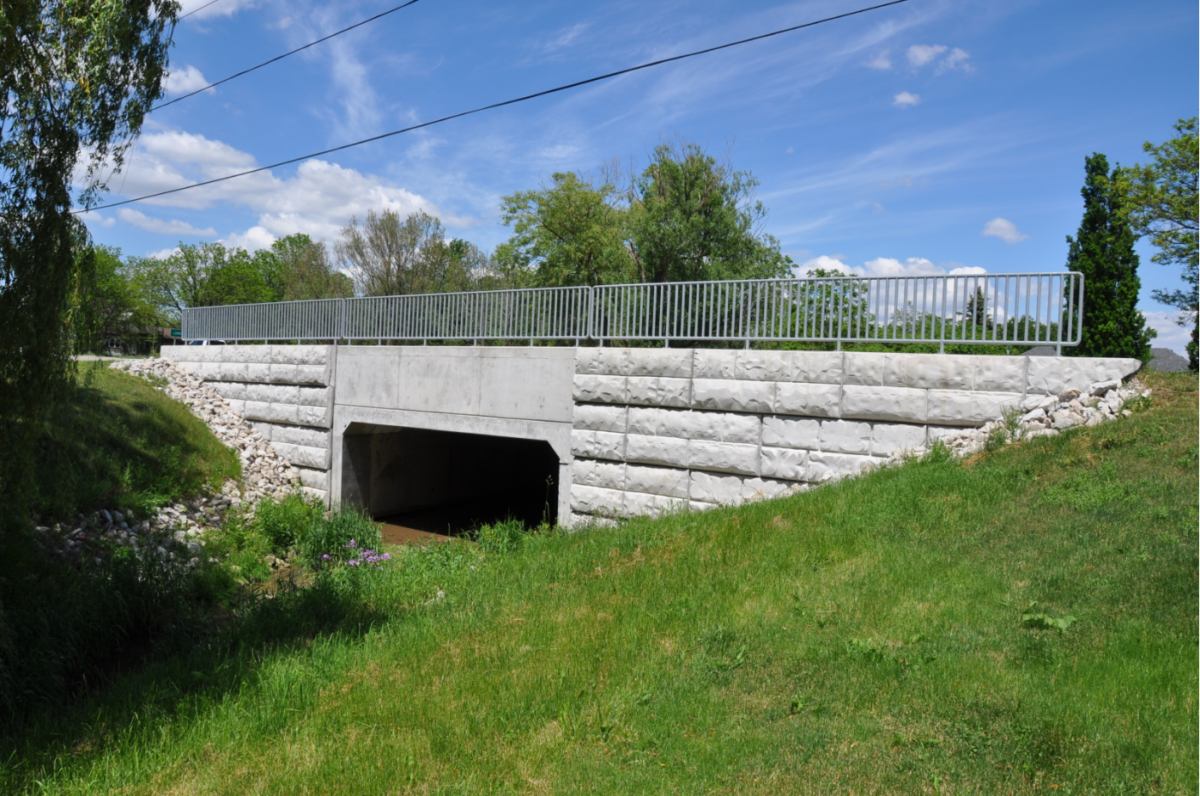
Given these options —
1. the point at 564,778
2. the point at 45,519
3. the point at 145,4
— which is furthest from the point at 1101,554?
the point at 45,519

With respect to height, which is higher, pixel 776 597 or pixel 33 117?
pixel 33 117

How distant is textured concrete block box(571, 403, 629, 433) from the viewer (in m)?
11.5

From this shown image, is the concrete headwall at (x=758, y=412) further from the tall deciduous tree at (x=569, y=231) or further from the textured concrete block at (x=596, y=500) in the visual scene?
the tall deciduous tree at (x=569, y=231)

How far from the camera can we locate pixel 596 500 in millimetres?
11750

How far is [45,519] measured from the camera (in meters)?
11.5

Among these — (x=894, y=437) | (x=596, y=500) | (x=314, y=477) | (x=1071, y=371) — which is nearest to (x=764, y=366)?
(x=894, y=437)

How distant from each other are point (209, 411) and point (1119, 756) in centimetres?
1920

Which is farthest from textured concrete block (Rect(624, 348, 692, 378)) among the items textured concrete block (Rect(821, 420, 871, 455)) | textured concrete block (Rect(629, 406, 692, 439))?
textured concrete block (Rect(821, 420, 871, 455))

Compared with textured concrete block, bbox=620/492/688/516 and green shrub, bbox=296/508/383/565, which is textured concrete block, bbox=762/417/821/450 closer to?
textured concrete block, bbox=620/492/688/516

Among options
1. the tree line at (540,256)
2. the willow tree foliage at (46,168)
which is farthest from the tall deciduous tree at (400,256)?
the willow tree foliage at (46,168)

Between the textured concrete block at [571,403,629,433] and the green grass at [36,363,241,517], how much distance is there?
7358 millimetres

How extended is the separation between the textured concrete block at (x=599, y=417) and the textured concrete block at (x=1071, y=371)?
17.9 feet

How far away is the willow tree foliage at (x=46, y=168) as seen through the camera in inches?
255

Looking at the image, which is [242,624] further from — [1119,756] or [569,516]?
[1119,756]
